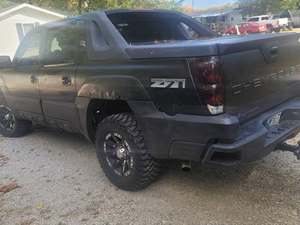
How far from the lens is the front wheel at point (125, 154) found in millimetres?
3736

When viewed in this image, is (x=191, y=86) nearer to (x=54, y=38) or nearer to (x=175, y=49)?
(x=175, y=49)

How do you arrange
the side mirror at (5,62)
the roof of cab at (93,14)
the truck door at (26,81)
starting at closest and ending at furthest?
the roof of cab at (93,14), the truck door at (26,81), the side mirror at (5,62)

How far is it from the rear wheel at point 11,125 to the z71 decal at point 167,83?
3705 millimetres

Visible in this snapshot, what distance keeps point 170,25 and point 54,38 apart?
5.03 feet

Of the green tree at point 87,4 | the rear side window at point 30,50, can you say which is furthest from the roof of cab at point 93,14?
the green tree at point 87,4

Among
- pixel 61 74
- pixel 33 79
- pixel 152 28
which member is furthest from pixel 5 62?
pixel 152 28

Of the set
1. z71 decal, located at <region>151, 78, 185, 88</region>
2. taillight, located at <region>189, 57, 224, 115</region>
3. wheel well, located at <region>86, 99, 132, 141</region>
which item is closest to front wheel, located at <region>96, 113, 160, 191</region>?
wheel well, located at <region>86, 99, 132, 141</region>

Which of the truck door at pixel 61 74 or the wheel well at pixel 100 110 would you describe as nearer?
the wheel well at pixel 100 110

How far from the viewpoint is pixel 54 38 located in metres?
5.02

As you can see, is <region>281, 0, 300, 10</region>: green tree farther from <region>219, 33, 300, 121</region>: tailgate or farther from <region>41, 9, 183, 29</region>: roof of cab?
<region>219, 33, 300, 121</region>: tailgate

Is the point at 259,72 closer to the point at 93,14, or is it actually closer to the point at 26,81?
the point at 93,14

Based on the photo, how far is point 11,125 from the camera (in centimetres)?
646

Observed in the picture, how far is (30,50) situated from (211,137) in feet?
11.6

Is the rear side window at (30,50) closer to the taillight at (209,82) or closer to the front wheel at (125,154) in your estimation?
the front wheel at (125,154)
